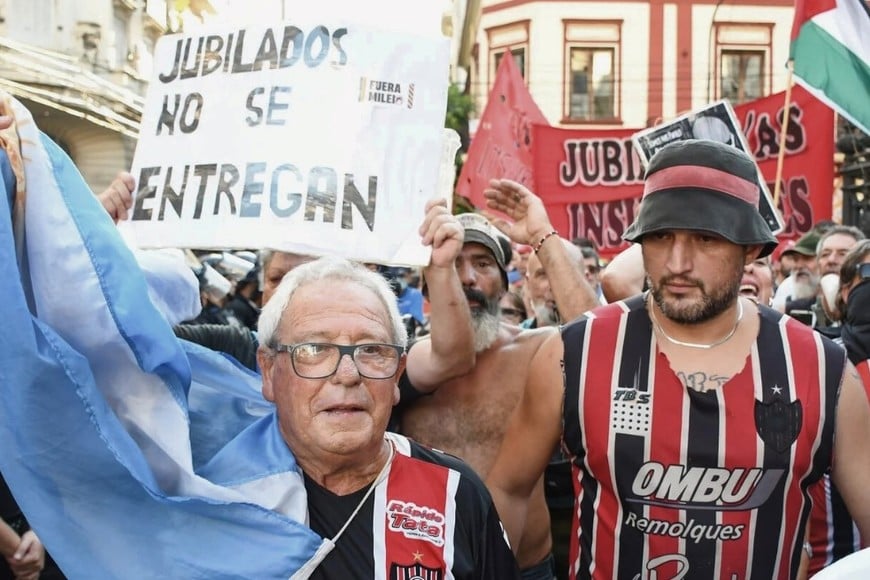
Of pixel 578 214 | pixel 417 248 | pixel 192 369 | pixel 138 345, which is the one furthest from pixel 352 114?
pixel 578 214

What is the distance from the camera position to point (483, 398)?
144 inches

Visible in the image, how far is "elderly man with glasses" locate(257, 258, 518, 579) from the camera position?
211 centimetres

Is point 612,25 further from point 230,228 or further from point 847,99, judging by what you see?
point 230,228

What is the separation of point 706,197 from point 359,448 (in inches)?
47.0

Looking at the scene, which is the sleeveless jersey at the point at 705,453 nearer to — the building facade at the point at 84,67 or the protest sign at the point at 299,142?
the protest sign at the point at 299,142

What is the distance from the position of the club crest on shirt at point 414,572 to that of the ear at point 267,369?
0.49m

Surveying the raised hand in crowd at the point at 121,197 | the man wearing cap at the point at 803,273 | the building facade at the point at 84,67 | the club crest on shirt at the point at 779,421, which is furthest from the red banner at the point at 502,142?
the building facade at the point at 84,67

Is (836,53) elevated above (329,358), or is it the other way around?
(836,53)

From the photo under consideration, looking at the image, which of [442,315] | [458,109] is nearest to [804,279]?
[442,315]

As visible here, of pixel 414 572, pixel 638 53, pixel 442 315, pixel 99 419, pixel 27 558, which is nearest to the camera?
pixel 99 419

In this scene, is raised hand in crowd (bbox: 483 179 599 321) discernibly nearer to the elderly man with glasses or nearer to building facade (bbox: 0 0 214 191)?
the elderly man with glasses

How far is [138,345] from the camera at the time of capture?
6.36 ft

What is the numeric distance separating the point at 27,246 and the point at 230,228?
1042mm

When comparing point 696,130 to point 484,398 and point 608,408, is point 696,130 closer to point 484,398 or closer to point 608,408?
point 484,398
